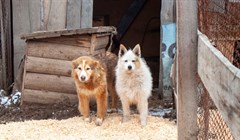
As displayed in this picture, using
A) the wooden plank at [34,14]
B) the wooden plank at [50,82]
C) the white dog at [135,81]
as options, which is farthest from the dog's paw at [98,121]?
the wooden plank at [34,14]

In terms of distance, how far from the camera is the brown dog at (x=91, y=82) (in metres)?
5.25

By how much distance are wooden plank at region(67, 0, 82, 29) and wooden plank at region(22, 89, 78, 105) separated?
1.28 m

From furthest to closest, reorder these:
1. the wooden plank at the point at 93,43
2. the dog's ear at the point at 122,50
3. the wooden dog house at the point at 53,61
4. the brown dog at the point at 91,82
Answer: the wooden dog house at the point at 53,61 < the wooden plank at the point at 93,43 < the dog's ear at the point at 122,50 < the brown dog at the point at 91,82

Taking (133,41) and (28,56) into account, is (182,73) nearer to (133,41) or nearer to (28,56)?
(28,56)

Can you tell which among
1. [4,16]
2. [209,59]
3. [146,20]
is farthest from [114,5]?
[209,59]

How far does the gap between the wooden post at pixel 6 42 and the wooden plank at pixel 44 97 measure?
1.41m

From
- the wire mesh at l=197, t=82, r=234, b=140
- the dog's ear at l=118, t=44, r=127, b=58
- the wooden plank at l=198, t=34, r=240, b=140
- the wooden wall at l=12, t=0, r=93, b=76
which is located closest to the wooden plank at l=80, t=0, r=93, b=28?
the wooden wall at l=12, t=0, r=93, b=76

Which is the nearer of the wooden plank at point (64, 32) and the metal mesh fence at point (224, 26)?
the metal mesh fence at point (224, 26)

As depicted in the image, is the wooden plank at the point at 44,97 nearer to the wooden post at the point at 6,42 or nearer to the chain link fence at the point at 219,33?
the wooden post at the point at 6,42

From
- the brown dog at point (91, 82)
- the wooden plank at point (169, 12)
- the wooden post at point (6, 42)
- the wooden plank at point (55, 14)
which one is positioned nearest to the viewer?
the brown dog at point (91, 82)

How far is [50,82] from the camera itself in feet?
20.7

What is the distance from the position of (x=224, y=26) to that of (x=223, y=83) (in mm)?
1007

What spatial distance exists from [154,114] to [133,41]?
531 centimetres

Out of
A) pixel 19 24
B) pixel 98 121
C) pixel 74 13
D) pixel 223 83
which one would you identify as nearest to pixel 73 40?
pixel 74 13
